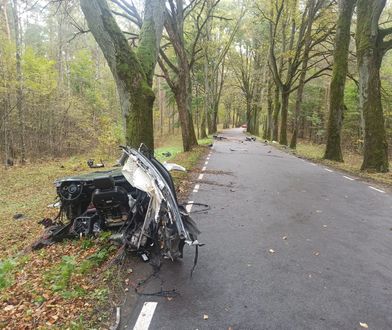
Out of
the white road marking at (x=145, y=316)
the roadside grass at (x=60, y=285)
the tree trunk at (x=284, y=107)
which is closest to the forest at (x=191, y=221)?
the roadside grass at (x=60, y=285)

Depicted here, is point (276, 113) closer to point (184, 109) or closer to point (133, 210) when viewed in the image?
point (184, 109)

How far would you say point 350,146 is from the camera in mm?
37469

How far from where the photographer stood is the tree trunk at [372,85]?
12.4 meters

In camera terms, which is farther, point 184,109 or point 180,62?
point 184,109

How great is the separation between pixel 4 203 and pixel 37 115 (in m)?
15.1

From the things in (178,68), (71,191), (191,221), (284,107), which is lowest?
(191,221)

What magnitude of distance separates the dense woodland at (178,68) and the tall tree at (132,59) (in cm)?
3

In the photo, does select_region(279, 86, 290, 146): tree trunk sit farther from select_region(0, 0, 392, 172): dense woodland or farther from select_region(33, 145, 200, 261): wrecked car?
select_region(33, 145, 200, 261): wrecked car

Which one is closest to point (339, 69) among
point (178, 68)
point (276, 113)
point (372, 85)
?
point (372, 85)

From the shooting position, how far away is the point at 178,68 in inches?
717

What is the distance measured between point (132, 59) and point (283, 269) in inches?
241

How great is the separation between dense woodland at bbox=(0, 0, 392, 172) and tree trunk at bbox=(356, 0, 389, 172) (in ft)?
0.12

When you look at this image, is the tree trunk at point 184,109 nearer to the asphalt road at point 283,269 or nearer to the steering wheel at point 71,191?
the asphalt road at point 283,269

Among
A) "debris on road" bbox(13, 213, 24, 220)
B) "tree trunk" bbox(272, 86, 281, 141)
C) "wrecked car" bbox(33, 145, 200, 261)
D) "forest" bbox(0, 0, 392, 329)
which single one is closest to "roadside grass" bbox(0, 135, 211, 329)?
"forest" bbox(0, 0, 392, 329)
